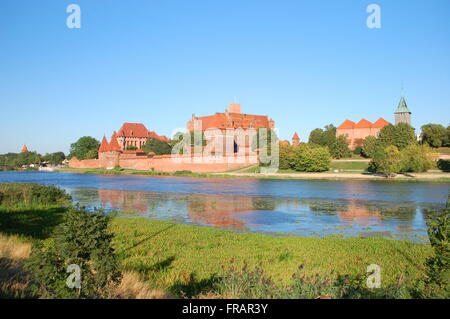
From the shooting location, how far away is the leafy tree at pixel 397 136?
202ft

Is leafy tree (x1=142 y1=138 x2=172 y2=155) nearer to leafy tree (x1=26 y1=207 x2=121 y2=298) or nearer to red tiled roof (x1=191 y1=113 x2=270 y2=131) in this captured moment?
red tiled roof (x1=191 y1=113 x2=270 y2=131)

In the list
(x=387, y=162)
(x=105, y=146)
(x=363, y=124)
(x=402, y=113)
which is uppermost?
(x=402, y=113)

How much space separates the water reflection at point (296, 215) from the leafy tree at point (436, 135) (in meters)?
54.1

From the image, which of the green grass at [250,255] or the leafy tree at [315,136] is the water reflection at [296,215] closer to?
the green grass at [250,255]

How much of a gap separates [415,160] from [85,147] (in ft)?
239

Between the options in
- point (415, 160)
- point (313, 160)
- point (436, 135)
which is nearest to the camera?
point (415, 160)

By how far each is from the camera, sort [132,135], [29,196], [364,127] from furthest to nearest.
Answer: [132,135], [364,127], [29,196]

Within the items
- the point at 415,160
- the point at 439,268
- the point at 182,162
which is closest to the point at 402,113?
the point at 415,160

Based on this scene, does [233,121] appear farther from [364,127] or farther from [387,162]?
[387,162]

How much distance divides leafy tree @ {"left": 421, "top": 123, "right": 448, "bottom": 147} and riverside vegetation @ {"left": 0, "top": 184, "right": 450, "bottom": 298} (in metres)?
66.6

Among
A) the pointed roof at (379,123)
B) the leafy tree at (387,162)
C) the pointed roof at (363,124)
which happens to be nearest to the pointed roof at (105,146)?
the leafy tree at (387,162)

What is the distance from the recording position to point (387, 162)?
4622 cm
